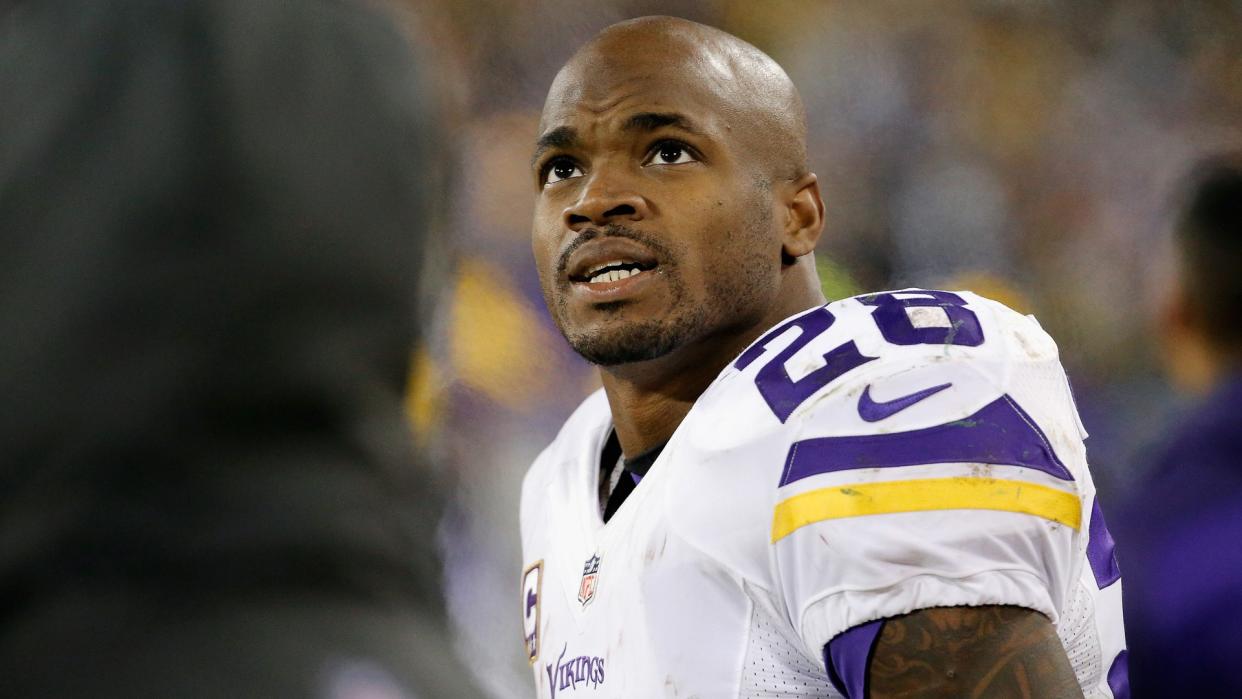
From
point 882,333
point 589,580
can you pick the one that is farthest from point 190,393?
point 589,580

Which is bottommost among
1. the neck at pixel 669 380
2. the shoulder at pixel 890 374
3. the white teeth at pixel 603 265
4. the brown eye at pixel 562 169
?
the shoulder at pixel 890 374

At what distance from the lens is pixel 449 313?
10.9ft

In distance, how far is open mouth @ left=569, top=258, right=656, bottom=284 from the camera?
4.95 ft

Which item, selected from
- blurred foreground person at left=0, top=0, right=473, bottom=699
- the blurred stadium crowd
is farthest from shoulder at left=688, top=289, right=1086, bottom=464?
the blurred stadium crowd

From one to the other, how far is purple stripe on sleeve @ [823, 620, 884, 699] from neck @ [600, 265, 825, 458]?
506mm

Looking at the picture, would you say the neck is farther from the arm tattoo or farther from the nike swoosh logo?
the arm tattoo

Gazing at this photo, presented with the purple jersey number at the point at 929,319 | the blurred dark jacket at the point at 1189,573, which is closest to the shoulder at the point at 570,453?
the purple jersey number at the point at 929,319

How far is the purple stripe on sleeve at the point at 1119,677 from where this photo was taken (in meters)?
1.41

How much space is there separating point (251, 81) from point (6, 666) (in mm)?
218

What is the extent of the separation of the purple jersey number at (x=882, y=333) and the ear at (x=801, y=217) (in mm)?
327

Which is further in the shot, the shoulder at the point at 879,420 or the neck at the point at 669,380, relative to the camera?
the neck at the point at 669,380

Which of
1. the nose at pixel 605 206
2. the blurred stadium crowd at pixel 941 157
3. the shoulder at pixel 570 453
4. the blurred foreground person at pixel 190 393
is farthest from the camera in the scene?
the blurred stadium crowd at pixel 941 157

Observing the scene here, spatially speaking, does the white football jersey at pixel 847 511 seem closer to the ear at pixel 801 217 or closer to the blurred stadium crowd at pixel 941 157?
the ear at pixel 801 217

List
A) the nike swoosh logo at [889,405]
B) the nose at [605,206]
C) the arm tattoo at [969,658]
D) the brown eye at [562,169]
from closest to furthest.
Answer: the arm tattoo at [969,658]
the nike swoosh logo at [889,405]
the nose at [605,206]
the brown eye at [562,169]
